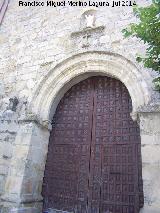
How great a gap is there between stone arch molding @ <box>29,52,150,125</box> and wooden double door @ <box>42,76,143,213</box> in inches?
11.3

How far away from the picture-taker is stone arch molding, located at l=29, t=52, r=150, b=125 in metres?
4.04

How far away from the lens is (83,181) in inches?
153

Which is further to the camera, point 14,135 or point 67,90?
point 67,90

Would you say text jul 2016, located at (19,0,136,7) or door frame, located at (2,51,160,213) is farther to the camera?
text jul 2016, located at (19,0,136,7)

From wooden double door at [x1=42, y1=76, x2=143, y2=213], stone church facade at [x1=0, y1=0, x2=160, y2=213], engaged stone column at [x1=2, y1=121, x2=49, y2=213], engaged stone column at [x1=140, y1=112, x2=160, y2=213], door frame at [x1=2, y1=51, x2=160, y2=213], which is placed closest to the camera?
engaged stone column at [x1=140, y1=112, x2=160, y2=213]

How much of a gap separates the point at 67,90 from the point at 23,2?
318cm

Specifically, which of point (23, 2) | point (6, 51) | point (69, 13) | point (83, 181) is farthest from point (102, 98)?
point (23, 2)

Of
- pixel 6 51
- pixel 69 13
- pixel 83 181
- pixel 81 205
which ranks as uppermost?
pixel 69 13

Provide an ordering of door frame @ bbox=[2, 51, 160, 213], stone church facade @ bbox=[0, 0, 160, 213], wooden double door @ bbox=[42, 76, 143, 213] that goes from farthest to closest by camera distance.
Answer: wooden double door @ bbox=[42, 76, 143, 213], stone church facade @ bbox=[0, 0, 160, 213], door frame @ bbox=[2, 51, 160, 213]

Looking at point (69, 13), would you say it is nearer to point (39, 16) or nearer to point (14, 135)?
point (39, 16)

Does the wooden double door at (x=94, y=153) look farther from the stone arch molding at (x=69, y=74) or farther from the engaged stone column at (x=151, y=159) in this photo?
the engaged stone column at (x=151, y=159)

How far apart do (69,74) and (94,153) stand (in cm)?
162

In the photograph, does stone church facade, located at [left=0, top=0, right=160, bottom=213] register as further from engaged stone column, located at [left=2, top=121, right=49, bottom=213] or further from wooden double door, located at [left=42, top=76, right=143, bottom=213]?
wooden double door, located at [left=42, top=76, right=143, bottom=213]

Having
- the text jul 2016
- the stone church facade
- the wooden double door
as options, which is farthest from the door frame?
the text jul 2016
